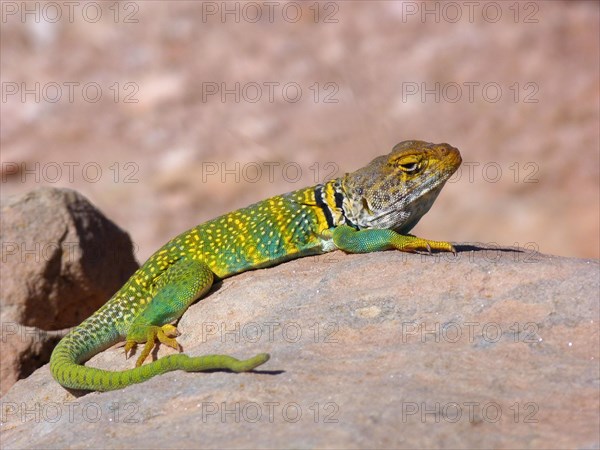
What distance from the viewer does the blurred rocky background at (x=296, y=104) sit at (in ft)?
41.8

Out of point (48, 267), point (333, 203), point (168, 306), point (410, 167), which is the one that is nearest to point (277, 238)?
point (333, 203)

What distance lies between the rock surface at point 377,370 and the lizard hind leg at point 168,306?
0.10 m

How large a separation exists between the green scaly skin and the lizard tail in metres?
0.02

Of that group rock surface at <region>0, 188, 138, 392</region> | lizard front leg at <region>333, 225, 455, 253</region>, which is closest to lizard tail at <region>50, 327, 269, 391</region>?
rock surface at <region>0, 188, 138, 392</region>

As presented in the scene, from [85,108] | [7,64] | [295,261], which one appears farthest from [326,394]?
[7,64]

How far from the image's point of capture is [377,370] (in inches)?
210

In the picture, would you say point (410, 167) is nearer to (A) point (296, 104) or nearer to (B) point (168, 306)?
(B) point (168, 306)

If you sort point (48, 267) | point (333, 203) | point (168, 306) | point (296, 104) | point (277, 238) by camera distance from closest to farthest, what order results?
point (168, 306), point (277, 238), point (333, 203), point (48, 267), point (296, 104)

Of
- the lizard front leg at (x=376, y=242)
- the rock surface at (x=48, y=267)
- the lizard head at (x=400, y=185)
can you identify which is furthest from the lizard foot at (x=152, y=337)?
the lizard head at (x=400, y=185)

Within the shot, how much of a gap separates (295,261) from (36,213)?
2539 millimetres

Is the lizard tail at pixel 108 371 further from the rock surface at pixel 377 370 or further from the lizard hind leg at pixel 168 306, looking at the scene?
the lizard hind leg at pixel 168 306

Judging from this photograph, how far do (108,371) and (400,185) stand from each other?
2.53m

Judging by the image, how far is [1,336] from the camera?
7.68 meters

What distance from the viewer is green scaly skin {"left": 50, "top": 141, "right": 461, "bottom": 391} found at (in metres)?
7.00
